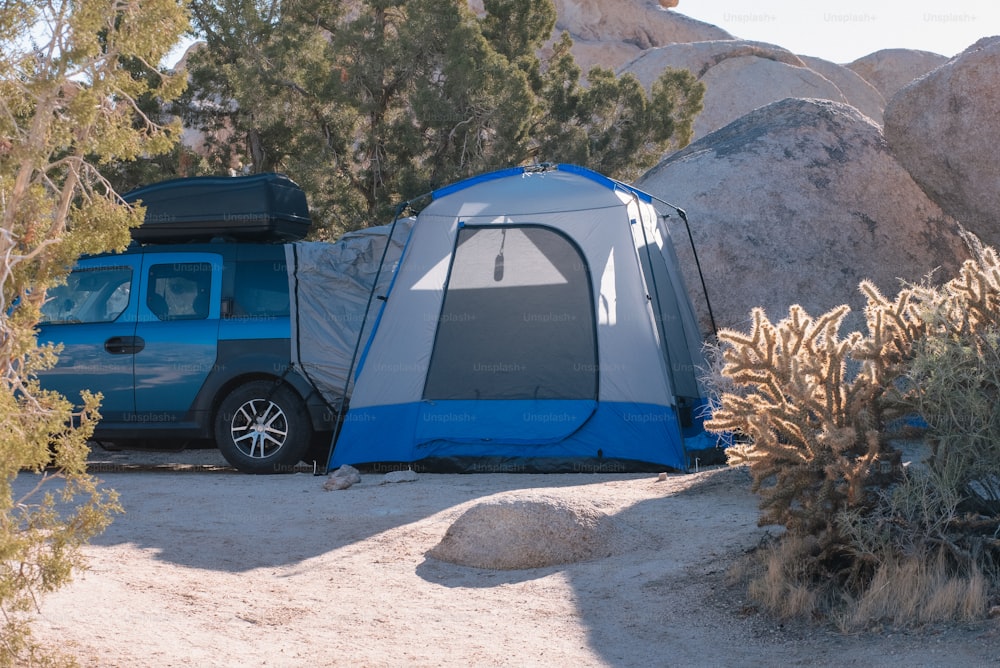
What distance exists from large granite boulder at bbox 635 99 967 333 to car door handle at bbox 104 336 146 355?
5.07m

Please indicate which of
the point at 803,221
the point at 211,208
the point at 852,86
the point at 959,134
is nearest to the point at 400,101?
the point at 803,221

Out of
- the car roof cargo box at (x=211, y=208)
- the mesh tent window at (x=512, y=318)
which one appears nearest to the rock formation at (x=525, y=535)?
the mesh tent window at (x=512, y=318)

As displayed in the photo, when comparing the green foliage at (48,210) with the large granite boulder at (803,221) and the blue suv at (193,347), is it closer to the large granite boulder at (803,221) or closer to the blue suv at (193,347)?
the blue suv at (193,347)

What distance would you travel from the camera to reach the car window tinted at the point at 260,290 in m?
8.84

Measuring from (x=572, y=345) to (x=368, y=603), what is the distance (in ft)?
13.6

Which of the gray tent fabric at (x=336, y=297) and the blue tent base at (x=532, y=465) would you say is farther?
the gray tent fabric at (x=336, y=297)

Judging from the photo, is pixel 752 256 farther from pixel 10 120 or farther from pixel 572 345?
pixel 10 120

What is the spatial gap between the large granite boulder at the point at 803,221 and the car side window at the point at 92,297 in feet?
16.9

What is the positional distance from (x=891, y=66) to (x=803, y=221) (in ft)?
109

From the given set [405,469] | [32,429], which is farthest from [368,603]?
[405,469]

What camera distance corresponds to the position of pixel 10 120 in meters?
3.49

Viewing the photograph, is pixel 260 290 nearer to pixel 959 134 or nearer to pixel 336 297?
pixel 336 297

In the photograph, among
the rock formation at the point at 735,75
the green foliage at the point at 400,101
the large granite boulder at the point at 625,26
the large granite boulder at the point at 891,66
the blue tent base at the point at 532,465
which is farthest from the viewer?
the large granite boulder at the point at 625,26

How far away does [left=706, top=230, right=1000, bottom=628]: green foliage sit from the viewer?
4.55 metres
